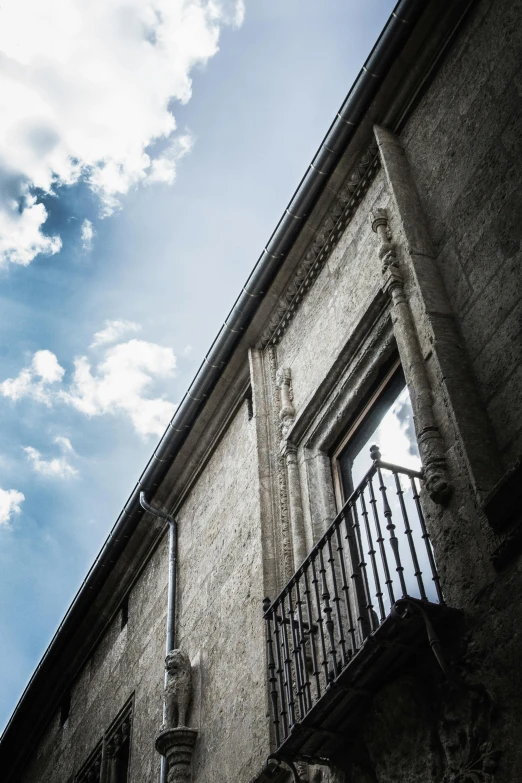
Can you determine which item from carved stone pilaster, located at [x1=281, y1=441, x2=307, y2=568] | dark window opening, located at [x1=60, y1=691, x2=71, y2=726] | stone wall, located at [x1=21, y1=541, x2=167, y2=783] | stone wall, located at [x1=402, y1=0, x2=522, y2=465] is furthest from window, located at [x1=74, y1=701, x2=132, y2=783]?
stone wall, located at [x1=402, y1=0, x2=522, y2=465]

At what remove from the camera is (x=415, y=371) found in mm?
6180

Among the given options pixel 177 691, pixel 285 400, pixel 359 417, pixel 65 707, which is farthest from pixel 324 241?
pixel 65 707

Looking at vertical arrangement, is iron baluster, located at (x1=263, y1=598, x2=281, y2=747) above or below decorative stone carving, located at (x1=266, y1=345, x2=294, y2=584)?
below

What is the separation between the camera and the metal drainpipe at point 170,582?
8448 mm

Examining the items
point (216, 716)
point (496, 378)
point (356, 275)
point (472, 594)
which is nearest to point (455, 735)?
point (472, 594)

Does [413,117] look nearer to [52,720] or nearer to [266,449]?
[266,449]

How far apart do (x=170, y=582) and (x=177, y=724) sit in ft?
6.10

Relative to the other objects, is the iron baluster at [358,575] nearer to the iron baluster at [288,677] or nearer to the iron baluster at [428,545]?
the iron baluster at [428,545]

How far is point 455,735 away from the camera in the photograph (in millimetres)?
4617

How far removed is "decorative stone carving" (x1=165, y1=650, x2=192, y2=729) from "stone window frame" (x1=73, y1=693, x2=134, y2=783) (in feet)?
5.35

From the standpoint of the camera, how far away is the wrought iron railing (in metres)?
5.46

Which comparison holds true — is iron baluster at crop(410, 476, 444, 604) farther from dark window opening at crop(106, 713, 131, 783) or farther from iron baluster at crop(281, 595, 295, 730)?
dark window opening at crop(106, 713, 131, 783)

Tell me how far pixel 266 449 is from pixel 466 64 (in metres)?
3.54

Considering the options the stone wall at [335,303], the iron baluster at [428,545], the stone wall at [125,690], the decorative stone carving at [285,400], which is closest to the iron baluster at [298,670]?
the iron baluster at [428,545]
